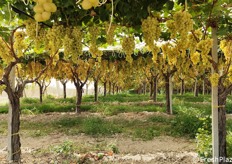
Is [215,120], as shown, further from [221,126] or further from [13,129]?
[13,129]

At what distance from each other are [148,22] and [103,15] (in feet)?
1.33

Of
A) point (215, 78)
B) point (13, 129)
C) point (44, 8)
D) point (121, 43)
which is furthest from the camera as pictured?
point (121, 43)

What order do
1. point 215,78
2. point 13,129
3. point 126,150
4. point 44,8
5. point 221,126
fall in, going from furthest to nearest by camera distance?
point 126,150, point 13,129, point 221,126, point 215,78, point 44,8

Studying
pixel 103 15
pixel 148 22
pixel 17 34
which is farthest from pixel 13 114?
pixel 148 22

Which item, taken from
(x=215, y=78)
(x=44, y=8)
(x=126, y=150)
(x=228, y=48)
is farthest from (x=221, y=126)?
(x=44, y=8)

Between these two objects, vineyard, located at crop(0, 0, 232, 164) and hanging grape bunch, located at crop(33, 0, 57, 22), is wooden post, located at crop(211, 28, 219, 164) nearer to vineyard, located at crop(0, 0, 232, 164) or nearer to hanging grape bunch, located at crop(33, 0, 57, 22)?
vineyard, located at crop(0, 0, 232, 164)

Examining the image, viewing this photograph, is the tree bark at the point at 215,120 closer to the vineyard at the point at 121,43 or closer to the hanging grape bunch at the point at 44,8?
the vineyard at the point at 121,43

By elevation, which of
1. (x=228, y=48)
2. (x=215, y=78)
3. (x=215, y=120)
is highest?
(x=228, y=48)

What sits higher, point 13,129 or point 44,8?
point 44,8

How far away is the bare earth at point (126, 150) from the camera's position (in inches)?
168

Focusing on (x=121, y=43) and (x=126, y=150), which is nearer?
(x=121, y=43)

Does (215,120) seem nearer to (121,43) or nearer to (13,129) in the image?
(121,43)

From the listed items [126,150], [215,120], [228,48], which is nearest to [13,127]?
[126,150]

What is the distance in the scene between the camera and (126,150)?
505 centimetres
